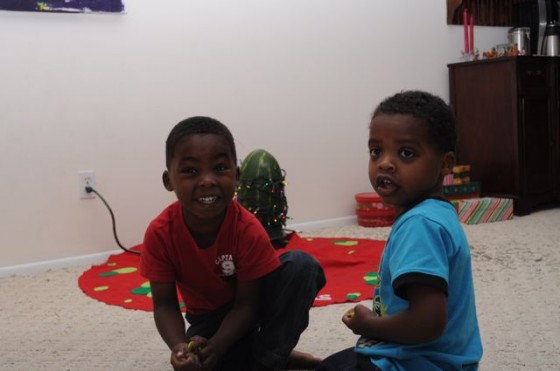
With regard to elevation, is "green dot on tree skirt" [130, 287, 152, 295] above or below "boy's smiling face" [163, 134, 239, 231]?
below

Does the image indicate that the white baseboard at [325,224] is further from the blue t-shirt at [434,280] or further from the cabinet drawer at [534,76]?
the blue t-shirt at [434,280]

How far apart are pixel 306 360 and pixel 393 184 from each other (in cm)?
52

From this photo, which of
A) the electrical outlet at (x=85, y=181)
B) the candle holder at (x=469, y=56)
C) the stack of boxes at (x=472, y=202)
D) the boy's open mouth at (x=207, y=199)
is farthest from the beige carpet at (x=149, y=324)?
the candle holder at (x=469, y=56)

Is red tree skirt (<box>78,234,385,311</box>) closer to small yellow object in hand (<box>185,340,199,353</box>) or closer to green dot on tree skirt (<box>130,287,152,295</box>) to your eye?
green dot on tree skirt (<box>130,287,152,295</box>)

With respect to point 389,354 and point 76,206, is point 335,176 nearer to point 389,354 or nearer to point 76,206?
point 76,206

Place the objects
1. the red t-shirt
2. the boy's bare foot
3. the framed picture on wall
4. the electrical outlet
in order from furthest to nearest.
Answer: the electrical outlet
the framed picture on wall
the boy's bare foot
the red t-shirt

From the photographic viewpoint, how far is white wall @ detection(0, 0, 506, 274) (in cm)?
222

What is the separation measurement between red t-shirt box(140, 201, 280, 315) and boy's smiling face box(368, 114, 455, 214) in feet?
1.06

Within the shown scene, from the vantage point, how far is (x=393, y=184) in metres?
0.82

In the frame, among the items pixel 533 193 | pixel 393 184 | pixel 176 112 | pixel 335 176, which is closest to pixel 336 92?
pixel 335 176

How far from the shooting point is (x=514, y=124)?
296 centimetres

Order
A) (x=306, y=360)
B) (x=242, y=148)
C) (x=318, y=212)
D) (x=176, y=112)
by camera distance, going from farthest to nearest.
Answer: (x=318, y=212), (x=242, y=148), (x=176, y=112), (x=306, y=360)

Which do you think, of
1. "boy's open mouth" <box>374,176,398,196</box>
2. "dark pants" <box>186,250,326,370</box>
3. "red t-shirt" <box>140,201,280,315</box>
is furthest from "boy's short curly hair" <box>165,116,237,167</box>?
"boy's open mouth" <box>374,176,398,196</box>

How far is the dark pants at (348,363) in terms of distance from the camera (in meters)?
0.84
